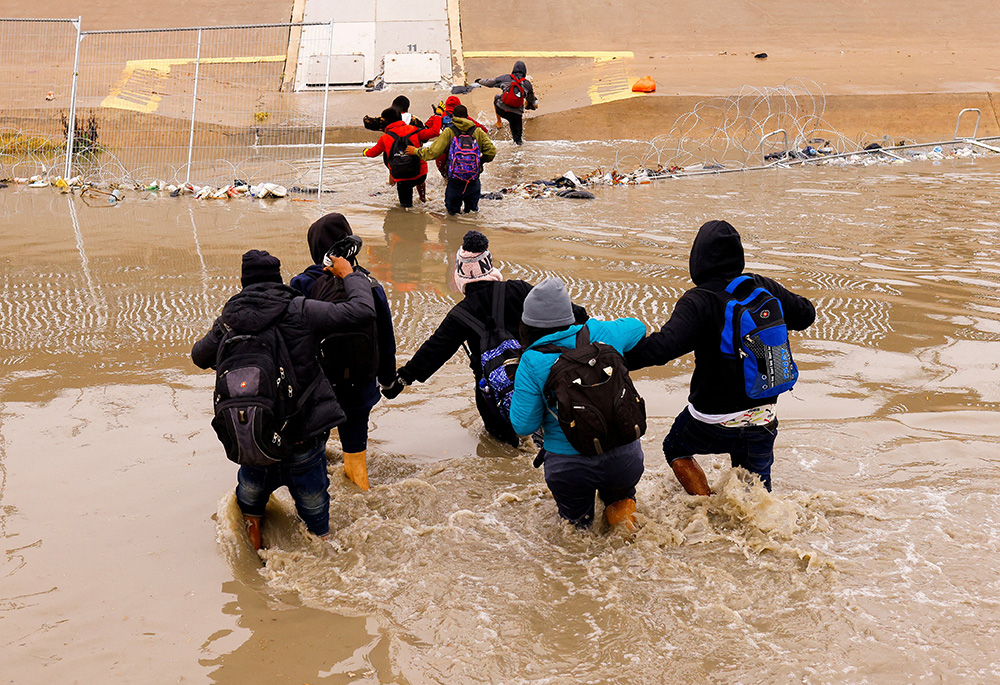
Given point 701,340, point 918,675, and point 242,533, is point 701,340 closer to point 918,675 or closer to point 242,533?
point 918,675

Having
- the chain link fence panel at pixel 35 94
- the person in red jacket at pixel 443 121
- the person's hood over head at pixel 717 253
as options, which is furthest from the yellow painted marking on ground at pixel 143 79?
the person's hood over head at pixel 717 253

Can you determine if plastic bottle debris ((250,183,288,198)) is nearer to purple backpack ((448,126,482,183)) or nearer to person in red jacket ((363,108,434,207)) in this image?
person in red jacket ((363,108,434,207))

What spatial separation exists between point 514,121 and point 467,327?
1182 centimetres

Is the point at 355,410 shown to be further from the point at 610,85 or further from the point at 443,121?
the point at 610,85

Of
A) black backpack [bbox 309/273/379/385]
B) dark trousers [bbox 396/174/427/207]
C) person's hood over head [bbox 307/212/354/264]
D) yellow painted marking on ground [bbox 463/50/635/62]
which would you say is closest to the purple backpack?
dark trousers [bbox 396/174/427/207]

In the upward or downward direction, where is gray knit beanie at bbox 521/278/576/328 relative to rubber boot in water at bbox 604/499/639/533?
upward

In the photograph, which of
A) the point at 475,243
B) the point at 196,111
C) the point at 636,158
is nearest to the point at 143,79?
the point at 196,111

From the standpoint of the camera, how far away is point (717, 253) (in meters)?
4.13

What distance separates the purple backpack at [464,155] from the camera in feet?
34.9

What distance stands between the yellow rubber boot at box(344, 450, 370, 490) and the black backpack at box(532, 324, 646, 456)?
1.53 metres

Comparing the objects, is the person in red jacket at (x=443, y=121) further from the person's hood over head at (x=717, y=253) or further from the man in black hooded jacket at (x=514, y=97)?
the person's hood over head at (x=717, y=253)

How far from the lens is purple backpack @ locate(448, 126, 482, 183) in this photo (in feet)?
34.9

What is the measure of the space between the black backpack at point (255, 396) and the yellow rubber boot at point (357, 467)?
1.09 metres

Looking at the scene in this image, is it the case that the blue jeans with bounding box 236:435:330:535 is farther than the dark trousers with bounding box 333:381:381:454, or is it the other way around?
the dark trousers with bounding box 333:381:381:454
